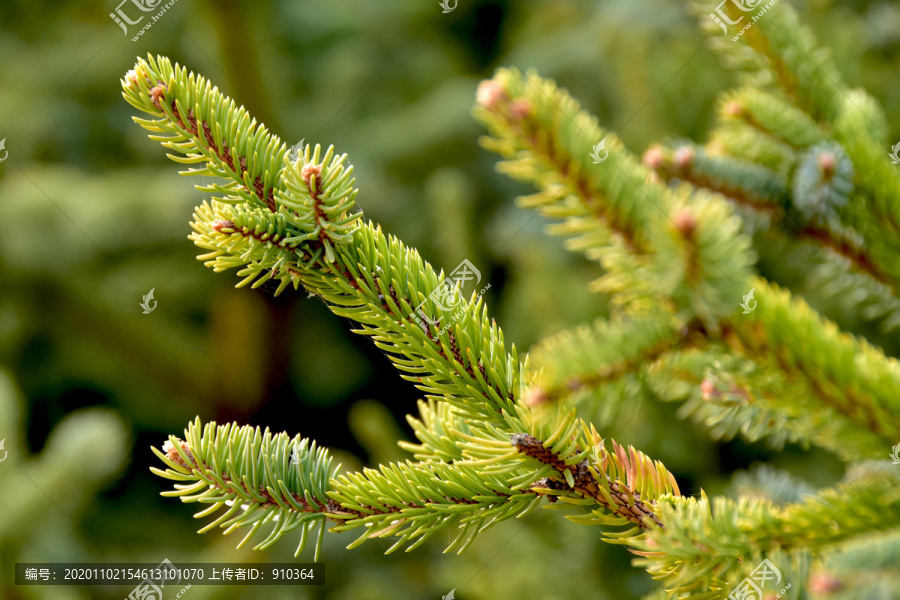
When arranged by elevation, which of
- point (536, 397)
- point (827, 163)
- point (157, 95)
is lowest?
point (536, 397)

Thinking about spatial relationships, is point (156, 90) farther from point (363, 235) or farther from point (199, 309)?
point (199, 309)

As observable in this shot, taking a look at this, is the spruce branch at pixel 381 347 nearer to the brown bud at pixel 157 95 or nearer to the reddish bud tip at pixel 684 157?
the brown bud at pixel 157 95

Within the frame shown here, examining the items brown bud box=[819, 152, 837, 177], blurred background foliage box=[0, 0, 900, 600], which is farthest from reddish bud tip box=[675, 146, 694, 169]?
blurred background foliage box=[0, 0, 900, 600]

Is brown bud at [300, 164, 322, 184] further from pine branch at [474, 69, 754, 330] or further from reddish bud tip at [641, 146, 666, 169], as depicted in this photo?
reddish bud tip at [641, 146, 666, 169]

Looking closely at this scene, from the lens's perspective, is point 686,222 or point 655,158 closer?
point 686,222

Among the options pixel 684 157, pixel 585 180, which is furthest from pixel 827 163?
pixel 585 180

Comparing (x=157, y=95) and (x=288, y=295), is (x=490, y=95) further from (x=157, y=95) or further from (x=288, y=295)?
(x=288, y=295)

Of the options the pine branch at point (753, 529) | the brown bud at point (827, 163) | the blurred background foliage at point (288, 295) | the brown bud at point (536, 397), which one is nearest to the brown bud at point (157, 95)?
the brown bud at point (536, 397)

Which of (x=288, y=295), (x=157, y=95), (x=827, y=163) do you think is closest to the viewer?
(x=157, y=95)

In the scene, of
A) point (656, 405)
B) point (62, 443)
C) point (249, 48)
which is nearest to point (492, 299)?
point (656, 405)
